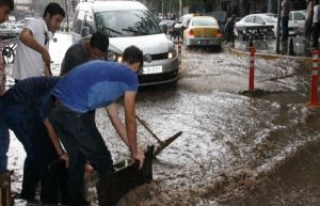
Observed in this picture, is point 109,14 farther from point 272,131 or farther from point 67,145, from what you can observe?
point 67,145

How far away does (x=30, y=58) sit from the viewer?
5398 mm

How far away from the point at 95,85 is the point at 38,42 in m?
1.73

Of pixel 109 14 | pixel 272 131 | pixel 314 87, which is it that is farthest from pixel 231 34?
pixel 272 131

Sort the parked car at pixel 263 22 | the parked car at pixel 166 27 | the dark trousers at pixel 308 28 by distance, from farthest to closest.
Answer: the parked car at pixel 263 22, the dark trousers at pixel 308 28, the parked car at pixel 166 27

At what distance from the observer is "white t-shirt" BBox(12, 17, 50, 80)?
534cm

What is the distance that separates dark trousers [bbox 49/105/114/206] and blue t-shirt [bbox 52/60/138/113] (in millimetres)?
87

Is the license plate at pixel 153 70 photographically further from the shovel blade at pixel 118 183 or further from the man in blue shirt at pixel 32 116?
the shovel blade at pixel 118 183

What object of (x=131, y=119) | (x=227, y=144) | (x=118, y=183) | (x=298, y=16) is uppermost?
(x=298, y=16)

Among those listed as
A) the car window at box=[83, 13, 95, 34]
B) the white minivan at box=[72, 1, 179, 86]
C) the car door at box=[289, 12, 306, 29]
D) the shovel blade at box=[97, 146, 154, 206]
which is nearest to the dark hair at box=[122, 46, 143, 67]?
the shovel blade at box=[97, 146, 154, 206]

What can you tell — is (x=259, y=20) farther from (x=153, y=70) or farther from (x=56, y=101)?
(x=56, y=101)

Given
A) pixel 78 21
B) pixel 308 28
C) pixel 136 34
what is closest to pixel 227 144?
pixel 136 34

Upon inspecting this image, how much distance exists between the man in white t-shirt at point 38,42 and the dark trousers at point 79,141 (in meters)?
1.46

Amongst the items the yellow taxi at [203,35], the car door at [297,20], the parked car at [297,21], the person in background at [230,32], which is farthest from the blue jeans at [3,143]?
the car door at [297,20]

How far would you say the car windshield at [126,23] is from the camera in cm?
1091
